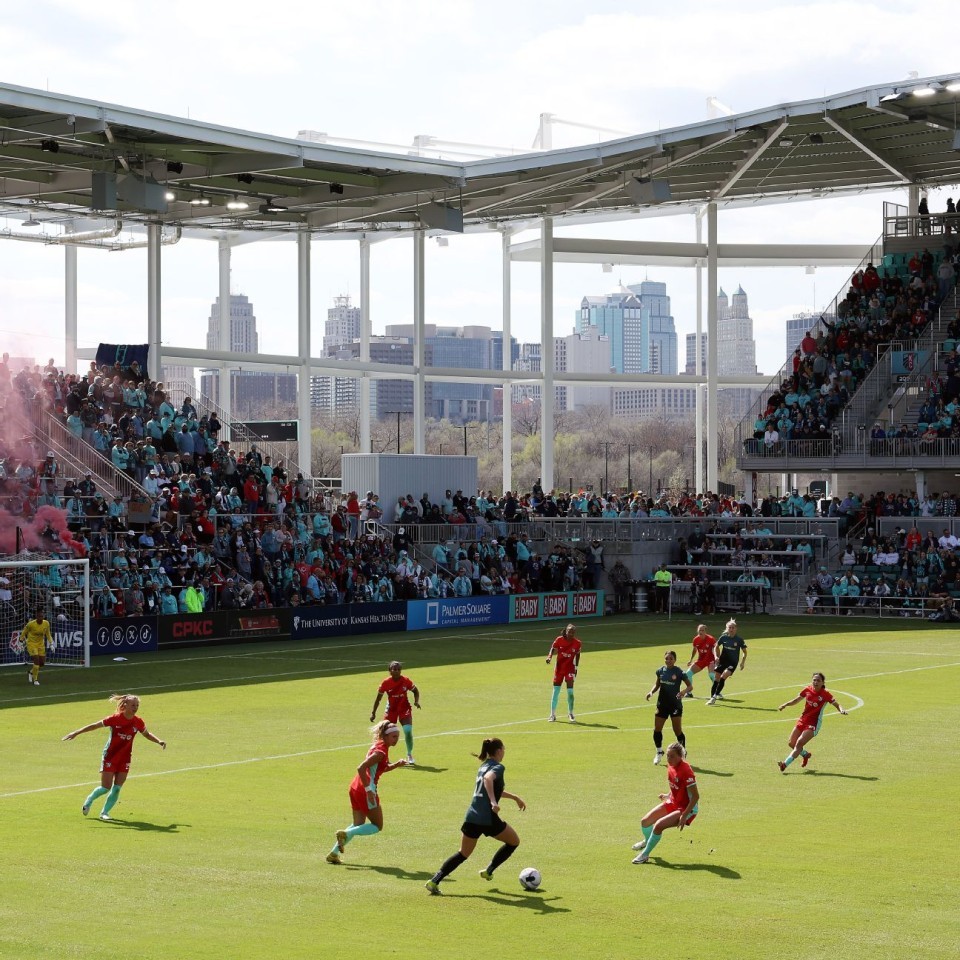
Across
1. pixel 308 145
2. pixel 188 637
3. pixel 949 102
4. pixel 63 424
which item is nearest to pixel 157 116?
pixel 308 145

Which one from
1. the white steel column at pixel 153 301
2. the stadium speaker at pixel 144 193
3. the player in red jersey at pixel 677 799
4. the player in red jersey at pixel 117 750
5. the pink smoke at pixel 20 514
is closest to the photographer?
the player in red jersey at pixel 677 799

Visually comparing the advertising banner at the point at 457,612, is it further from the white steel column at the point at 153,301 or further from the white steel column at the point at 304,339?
the white steel column at the point at 304,339

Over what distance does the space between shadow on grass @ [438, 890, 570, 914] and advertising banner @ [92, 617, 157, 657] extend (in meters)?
26.3

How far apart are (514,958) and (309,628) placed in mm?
32914

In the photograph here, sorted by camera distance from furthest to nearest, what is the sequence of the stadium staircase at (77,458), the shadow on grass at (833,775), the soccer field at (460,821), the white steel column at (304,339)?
the white steel column at (304,339), the stadium staircase at (77,458), the shadow on grass at (833,775), the soccer field at (460,821)

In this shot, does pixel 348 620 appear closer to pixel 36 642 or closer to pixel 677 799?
pixel 36 642

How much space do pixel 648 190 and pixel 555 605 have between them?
595 inches

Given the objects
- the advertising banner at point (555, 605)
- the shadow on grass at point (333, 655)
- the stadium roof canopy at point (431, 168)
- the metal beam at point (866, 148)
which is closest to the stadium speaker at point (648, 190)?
the stadium roof canopy at point (431, 168)

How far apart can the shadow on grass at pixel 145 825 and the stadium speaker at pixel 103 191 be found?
3199 cm

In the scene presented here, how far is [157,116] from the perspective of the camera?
44.5m

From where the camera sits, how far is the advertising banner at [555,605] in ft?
169

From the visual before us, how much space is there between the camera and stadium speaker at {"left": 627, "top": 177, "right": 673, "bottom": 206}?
54.7 m

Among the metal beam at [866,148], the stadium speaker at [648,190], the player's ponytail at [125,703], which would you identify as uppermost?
the metal beam at [866,148]

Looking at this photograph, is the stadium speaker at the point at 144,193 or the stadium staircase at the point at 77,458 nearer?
the stadium staircase at the point at 77,458
